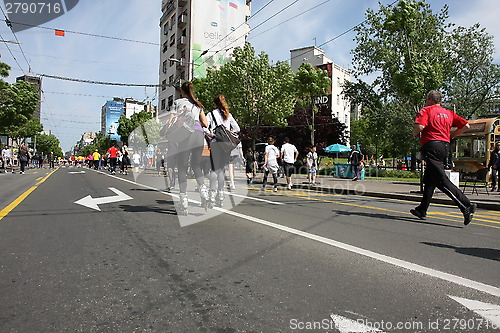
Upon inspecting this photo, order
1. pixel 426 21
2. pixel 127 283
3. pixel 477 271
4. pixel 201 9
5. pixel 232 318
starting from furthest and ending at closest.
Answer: pixel 201 9 → pixel 426 21 → pixel 477 271 → pixel 127 283 → pixel 232 318

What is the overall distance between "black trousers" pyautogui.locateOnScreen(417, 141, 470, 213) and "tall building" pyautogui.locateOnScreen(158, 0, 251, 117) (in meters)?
43.3

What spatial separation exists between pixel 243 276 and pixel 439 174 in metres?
3.99

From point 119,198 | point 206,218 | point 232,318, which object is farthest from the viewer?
point 119,198

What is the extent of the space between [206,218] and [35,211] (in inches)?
120

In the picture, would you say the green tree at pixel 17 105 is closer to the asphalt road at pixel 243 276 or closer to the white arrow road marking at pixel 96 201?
the white arrow road marking at pixel 96 201

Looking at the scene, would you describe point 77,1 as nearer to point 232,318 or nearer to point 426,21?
point 232,318

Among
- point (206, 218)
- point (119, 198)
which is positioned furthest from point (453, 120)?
point (119, 198)

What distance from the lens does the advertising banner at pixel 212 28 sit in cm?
4906

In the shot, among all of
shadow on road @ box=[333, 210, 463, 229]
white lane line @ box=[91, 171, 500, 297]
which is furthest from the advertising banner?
white lane line @ box=[91, 171, 500, 297]

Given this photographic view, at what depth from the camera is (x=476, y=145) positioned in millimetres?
16812

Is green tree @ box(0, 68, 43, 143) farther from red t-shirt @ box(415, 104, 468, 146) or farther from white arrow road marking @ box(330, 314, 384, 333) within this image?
white arrow road marking @ box(330, 314, 384, 333)

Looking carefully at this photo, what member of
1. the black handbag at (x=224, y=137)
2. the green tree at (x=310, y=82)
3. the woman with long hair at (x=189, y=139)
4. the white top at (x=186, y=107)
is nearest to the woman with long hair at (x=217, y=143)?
the black handbag at (x=224, y=137)

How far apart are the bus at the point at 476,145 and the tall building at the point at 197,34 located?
34370mm

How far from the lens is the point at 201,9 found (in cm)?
5006
